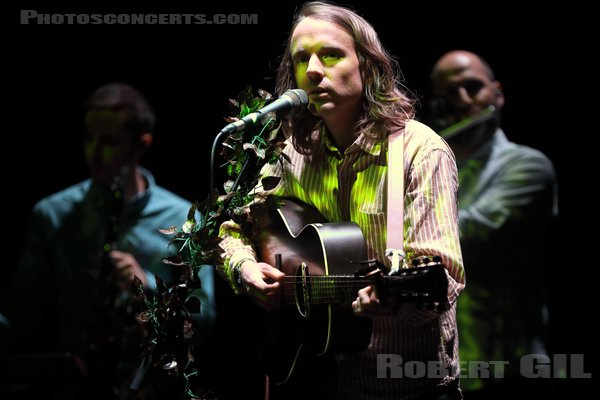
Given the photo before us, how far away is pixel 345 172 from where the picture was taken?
2293 millimetres

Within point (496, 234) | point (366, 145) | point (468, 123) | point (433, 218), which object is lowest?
point (496, 234)

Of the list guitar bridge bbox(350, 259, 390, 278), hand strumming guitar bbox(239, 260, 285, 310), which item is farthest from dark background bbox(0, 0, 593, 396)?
guitar bridge bbox(350, 259, 390, 278)

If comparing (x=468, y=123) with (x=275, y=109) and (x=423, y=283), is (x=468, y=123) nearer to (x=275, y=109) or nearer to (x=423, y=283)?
(x=275, y=109)

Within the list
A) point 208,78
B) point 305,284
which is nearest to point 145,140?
point 208,78

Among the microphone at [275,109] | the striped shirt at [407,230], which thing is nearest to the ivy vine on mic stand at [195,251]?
the microphone at [275,109]

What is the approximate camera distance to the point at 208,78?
414cm

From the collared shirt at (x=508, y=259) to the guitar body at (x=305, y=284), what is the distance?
1.36m

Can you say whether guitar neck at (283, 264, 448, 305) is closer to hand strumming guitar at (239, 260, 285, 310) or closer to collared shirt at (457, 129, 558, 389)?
hand strumming guitar at (239, 260, 285, 310)

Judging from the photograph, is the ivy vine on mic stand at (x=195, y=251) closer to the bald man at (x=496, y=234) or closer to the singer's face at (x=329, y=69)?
the singer's face at (x=329, y=69)

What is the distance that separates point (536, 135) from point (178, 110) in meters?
1.89

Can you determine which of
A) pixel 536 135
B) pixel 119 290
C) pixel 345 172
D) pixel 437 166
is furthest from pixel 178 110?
pixel 437 166

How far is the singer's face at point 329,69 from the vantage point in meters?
2.26

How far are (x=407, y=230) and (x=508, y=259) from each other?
171 centimetres

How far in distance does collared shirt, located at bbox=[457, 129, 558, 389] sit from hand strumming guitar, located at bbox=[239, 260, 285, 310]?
4.89 feet
